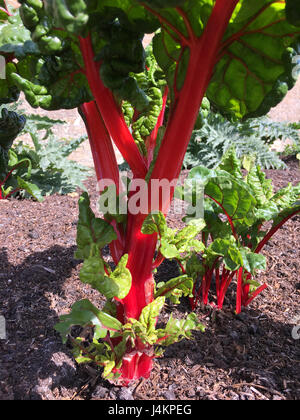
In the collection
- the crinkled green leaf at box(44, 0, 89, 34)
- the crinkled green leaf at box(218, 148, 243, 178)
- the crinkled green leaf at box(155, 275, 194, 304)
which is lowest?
the crinkled green leaf at box(155, 275, 194, 304)

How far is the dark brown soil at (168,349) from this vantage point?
4.23 ft

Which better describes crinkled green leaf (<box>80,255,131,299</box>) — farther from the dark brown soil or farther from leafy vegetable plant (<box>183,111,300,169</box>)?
leafy vegetable plant (<box>183,111,300,169</box>)

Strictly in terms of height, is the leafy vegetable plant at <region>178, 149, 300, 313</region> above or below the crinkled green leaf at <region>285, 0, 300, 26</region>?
below

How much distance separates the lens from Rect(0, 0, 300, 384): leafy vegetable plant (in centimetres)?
89

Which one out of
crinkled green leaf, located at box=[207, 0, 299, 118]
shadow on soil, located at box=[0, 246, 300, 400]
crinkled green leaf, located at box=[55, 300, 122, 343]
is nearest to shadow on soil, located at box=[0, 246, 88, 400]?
shadow on soil, located at box=[0, 246, 300, 400]

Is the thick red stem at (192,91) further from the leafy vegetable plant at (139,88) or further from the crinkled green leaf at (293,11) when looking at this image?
the crinkled green leaf at (293,11)

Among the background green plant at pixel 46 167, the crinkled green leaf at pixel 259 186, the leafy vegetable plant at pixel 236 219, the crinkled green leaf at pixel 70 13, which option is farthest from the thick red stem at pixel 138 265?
the background green plant at pixel 46 167

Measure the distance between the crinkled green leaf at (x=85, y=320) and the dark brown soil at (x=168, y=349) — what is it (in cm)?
31

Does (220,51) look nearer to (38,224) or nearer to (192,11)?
(192,11)

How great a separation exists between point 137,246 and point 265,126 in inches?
136

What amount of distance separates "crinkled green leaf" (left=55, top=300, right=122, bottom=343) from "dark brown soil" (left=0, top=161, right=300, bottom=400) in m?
0.31

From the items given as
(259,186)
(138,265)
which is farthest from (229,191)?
(138,265)

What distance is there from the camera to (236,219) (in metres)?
1.50

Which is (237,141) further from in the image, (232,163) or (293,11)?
(293,11)
